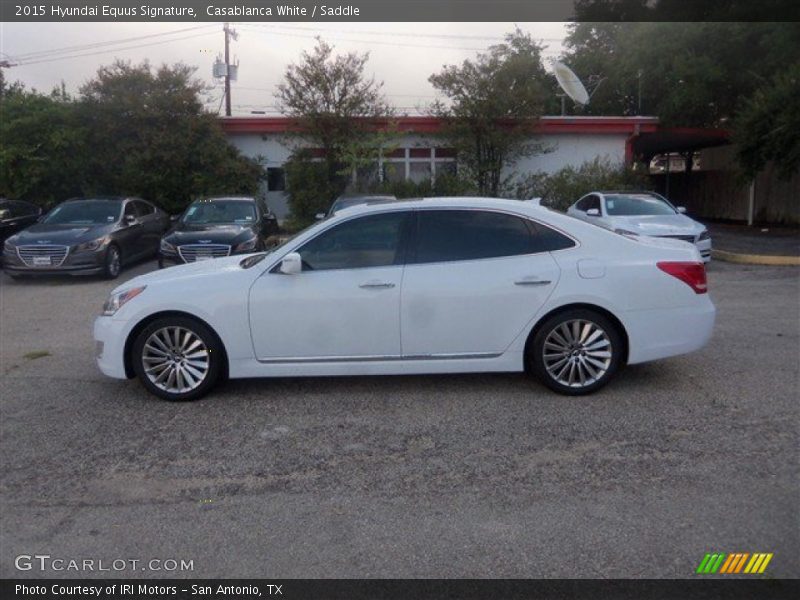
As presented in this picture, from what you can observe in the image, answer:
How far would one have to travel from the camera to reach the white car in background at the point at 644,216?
14375 mm

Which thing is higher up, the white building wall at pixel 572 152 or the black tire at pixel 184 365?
the white building wall at pixel 572 152

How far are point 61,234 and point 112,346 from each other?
883 centimetres

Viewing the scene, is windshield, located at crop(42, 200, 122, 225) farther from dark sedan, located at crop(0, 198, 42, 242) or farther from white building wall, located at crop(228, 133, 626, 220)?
white building wall, located at crop(228, 133, 626, 220)

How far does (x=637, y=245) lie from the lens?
21.8ft

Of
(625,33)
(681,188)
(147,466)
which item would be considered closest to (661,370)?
(147,466)

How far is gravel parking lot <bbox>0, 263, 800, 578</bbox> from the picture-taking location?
405cm

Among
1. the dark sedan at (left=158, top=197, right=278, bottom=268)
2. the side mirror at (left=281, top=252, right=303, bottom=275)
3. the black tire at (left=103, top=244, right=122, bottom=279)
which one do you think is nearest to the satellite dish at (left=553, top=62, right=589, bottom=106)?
the dark sedan at (left=158, top=197, right=278, bottom=268)

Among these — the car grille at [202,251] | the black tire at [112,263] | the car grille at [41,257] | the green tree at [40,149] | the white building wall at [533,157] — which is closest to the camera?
the car grille at [202,251]

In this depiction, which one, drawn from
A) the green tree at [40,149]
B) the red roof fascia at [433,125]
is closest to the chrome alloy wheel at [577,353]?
the red roof fascia at [433,125]

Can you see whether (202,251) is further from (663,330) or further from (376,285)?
(663,330)

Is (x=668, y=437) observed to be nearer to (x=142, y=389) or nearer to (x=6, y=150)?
(x=142, y=389)

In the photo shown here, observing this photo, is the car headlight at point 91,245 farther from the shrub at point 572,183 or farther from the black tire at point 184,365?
the shrub at point 572,183

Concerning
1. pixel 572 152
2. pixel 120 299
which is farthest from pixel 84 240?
pixel 572 152

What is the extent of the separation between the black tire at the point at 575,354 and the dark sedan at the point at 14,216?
14625mm
